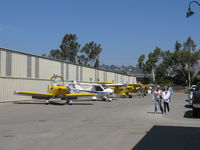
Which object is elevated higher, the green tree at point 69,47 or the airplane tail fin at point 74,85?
the green tree at point 69,47

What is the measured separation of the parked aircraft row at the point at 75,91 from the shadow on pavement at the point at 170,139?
15.5 m

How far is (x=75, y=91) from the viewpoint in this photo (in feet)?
102

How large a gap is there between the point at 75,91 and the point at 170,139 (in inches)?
912

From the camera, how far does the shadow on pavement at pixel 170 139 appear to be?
7.21m

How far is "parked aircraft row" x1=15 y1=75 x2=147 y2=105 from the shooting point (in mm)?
24609

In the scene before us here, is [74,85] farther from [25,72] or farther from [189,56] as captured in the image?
[189,56]

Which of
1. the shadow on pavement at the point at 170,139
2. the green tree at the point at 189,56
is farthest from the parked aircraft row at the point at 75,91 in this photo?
the green tree at the point at 189,56

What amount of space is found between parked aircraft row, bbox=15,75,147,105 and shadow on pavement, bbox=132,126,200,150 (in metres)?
15.5

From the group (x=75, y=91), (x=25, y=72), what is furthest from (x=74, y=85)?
(x=25, y=72)

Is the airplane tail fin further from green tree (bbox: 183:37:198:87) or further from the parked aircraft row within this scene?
green tree (bbox: 183:37:198:87)

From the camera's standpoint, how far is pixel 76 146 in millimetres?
7316

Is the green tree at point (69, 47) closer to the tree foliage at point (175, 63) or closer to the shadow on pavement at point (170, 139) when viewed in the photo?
the tree foliage at point (175, 63)

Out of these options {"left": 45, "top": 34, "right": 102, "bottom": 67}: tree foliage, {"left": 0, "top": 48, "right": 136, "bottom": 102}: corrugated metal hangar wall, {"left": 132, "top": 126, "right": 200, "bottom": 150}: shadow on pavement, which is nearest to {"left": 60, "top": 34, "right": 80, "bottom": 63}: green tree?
{"left": 45, "top": 34, "right": 102, "bottom": 67}: tree foliage

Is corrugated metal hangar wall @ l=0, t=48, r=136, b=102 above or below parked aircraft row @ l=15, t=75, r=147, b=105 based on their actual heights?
above
